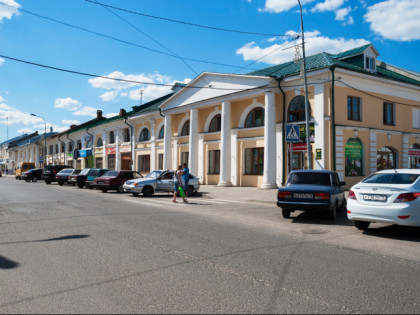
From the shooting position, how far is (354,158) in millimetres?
20828

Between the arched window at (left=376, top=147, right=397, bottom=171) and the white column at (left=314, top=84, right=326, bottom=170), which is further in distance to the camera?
the arched window at (left=376, top=147, right=397, bottom=171)

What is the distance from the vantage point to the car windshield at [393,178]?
8324 mm

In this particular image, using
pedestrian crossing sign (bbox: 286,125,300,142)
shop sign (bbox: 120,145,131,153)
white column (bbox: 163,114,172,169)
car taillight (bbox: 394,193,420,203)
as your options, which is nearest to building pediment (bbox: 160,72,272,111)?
white column (bbox: 163,114,172,169)

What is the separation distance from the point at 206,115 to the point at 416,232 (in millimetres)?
21031

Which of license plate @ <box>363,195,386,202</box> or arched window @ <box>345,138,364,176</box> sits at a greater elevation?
arched window @ <box>345,138,364,176</box>

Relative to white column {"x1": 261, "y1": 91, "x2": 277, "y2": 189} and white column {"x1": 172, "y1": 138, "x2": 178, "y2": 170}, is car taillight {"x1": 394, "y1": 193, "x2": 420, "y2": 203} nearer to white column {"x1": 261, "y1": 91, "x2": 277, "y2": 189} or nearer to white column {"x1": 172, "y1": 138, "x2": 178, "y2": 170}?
white column {"x1": 261, "y1": 91, "x2": 277, "y2": 189}

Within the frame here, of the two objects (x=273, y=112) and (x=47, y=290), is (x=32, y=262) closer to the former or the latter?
(x=47, y=290)

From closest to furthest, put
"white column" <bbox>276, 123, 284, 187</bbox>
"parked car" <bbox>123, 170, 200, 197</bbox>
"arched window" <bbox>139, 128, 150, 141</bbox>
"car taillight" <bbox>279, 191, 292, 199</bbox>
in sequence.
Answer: "car taillight" <bbox>279, 191, 292, 199</bbox>
"parked car" <bbox>123, 170, 200, 197</bbox>
"white column" <bbox>276, 123, 284, 187</bbox>
"arched window" <bbox>139, 128, 150, 141</bbox>

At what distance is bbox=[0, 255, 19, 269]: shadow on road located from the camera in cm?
531

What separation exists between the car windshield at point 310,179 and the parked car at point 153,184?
916cm

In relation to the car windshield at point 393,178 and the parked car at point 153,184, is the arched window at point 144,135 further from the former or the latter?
the car windshield at point 393,178

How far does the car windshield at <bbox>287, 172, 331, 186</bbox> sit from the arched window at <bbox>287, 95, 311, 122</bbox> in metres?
10.5

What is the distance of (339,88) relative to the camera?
20.2m

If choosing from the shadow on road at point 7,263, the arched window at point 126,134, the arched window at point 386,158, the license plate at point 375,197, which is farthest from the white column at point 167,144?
the shadow on road at point 7,263
